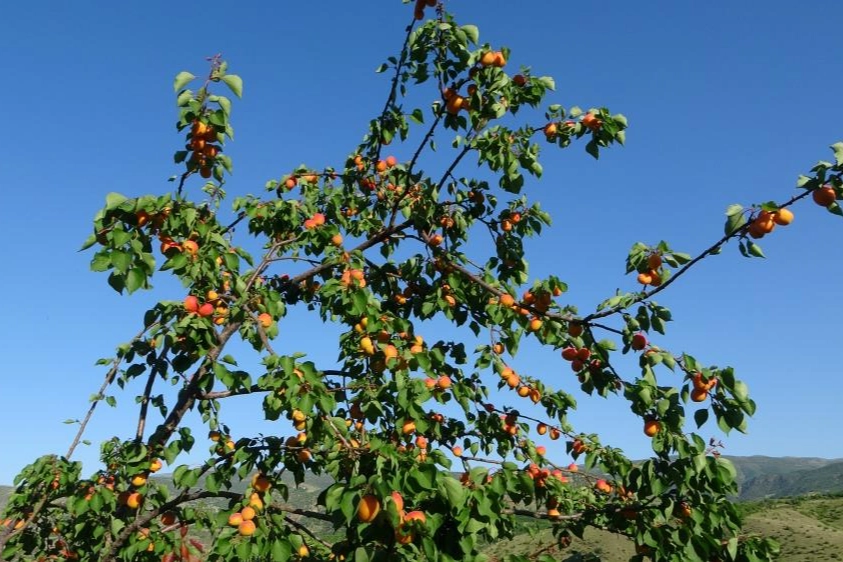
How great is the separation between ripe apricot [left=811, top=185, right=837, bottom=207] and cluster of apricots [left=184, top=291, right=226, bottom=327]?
3941 mm

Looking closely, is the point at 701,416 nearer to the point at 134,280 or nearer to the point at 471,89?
the point at 471,89

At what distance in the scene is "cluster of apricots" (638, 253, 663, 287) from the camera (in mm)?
4647

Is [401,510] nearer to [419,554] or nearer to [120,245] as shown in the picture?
[419,554]

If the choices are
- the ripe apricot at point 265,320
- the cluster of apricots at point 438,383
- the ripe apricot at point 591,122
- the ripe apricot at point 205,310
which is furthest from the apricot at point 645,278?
the ripe apricot at point 205,310

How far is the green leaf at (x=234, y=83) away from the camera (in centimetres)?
460

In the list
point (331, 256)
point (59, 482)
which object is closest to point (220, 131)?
point (331, 256)

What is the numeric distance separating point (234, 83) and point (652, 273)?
345cm

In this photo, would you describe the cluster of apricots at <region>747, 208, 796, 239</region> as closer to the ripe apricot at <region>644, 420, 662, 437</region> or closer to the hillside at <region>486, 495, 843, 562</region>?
the ripe apricot at <region>644, 420, 662, 437</region>

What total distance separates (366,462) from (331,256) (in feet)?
7.60

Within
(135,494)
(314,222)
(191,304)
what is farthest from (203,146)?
(135,494)

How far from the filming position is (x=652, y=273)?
4.71 metres

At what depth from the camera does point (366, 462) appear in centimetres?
400

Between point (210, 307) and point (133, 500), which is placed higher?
point (210, 307)

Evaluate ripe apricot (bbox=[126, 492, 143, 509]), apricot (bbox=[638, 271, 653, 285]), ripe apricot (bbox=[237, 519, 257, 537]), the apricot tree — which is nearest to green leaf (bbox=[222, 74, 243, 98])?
the apricot tree
